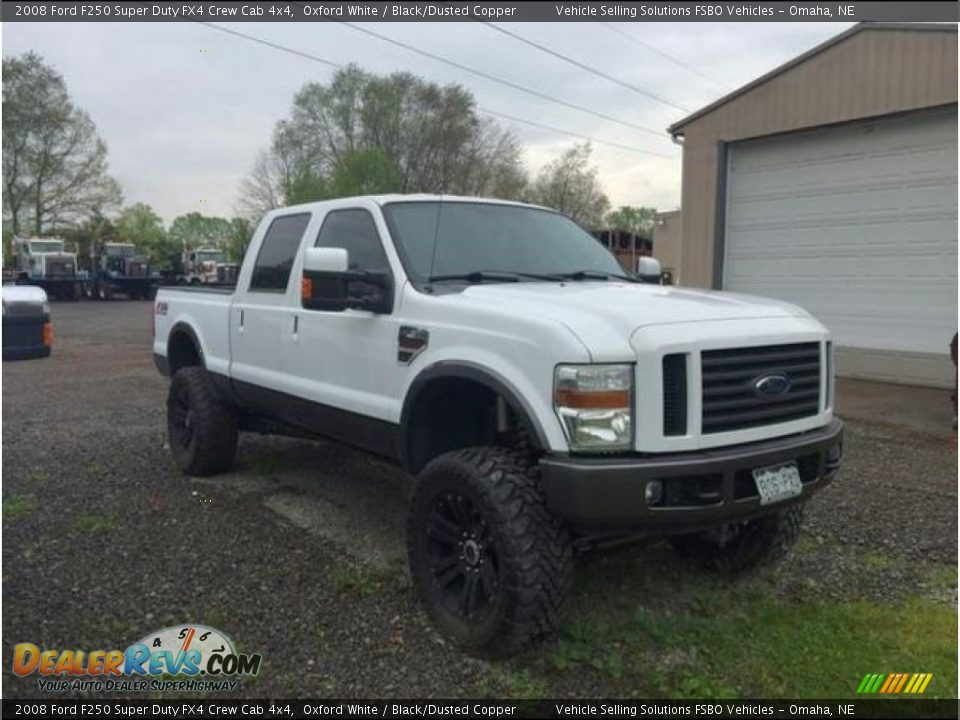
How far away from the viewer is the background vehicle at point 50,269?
1353 inches

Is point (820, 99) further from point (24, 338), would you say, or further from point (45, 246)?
point (45, 246)

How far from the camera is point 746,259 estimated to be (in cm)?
1283

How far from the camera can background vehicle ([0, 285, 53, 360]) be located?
32.9ft

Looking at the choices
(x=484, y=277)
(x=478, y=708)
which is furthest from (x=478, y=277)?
(x=478, y=708)

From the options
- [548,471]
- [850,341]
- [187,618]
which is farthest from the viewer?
[850,341]

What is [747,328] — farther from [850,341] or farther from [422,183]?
[422,183]

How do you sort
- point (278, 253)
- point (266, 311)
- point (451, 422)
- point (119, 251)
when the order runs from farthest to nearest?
point (119, 251) → point (278, 253) → point (266, 311) → point (451, 422)

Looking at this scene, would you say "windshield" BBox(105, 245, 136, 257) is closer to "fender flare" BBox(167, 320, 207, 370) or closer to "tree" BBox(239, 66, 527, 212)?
"tree" BBox(239, 66, 527, 212)

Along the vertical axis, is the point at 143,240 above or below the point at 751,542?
above

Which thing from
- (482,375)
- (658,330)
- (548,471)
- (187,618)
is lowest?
(187,618)

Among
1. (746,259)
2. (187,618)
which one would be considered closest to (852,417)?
(746,259)

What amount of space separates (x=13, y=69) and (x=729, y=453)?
56.3 meters

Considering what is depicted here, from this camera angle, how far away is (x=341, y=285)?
13.2ft

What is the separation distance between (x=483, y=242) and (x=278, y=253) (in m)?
1.61
